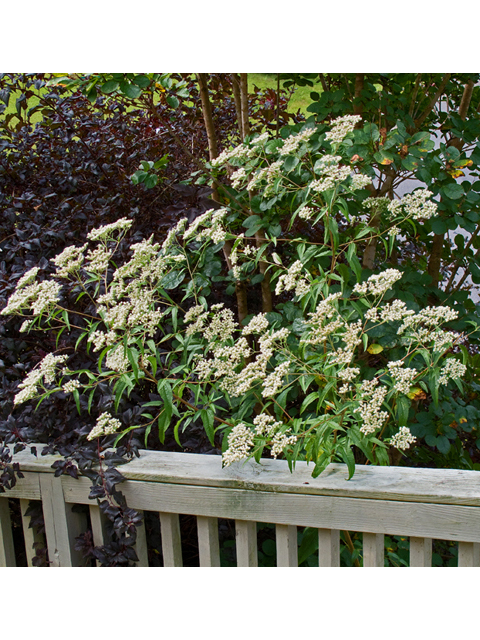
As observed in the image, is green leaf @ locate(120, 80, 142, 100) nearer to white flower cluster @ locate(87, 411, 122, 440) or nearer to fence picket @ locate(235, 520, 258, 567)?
white flower cluster @ locate(87, 411, 122, 440)

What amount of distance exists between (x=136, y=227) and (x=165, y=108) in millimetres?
863

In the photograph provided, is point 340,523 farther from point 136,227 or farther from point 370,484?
point 136,227

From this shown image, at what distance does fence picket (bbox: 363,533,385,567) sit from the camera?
1.47 meters

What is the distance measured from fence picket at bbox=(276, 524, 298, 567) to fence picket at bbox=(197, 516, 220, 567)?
0.20m

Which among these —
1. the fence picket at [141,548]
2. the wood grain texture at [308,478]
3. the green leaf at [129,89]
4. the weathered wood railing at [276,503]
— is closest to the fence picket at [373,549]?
the weathered wood railing at [276,503]

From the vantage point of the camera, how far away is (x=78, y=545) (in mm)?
1652

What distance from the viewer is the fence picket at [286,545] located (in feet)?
5.06

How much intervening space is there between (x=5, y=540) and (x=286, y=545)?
0.97 m

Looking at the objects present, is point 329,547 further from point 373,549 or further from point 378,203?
point 378,203

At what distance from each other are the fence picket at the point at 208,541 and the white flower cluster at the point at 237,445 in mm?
292

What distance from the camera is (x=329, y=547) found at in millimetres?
1520

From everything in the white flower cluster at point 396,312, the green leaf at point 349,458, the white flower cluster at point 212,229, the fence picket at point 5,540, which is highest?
the white flower cluster at point 212,229

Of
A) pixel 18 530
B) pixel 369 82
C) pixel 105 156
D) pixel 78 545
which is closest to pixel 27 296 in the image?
pixel 78 545

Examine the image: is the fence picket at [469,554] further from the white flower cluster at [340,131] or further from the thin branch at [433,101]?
the thin branch at [433,101]
